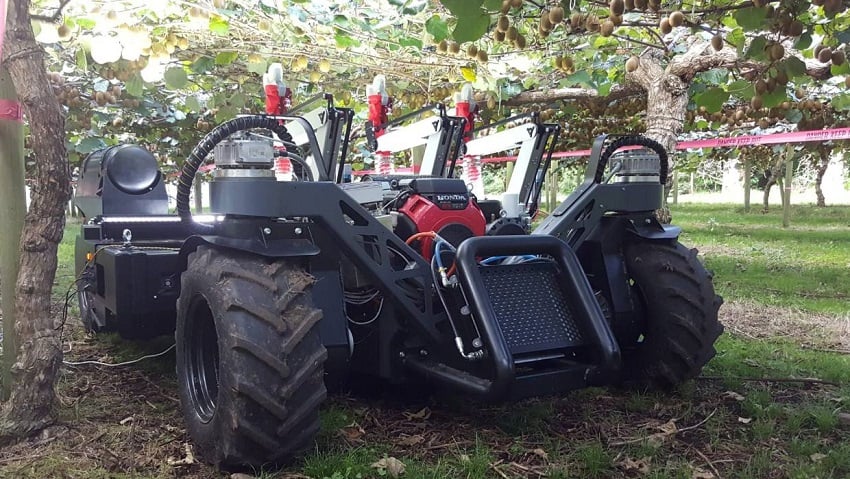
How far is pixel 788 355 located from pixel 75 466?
4239mm

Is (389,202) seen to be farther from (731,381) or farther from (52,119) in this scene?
(731,381)

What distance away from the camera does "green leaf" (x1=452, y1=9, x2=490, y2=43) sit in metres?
2.63

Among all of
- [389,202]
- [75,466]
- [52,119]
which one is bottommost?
[75,466]

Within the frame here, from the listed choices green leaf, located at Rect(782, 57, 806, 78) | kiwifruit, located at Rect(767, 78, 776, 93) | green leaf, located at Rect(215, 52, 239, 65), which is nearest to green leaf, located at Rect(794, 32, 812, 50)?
green leaf, located at Rect(782, 57, 806, 78)

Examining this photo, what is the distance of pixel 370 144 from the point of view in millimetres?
5367

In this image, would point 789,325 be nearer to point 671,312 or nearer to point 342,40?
point 671,312

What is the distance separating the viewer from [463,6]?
98.9 inches

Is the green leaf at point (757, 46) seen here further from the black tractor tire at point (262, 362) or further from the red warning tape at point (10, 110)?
the red warning tape at point (10, 110)

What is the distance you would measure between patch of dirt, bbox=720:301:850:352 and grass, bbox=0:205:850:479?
1.05ft

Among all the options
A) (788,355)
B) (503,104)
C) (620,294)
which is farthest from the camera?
(503,104)

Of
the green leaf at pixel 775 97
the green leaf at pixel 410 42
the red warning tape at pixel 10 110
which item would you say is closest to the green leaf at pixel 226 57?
the green leaf at pixel 410 42

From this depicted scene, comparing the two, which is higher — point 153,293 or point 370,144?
point 370,144

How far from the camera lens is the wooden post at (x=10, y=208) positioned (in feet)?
11.0

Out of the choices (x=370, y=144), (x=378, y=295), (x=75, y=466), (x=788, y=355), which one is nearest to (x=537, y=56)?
(x=370, y=144)
